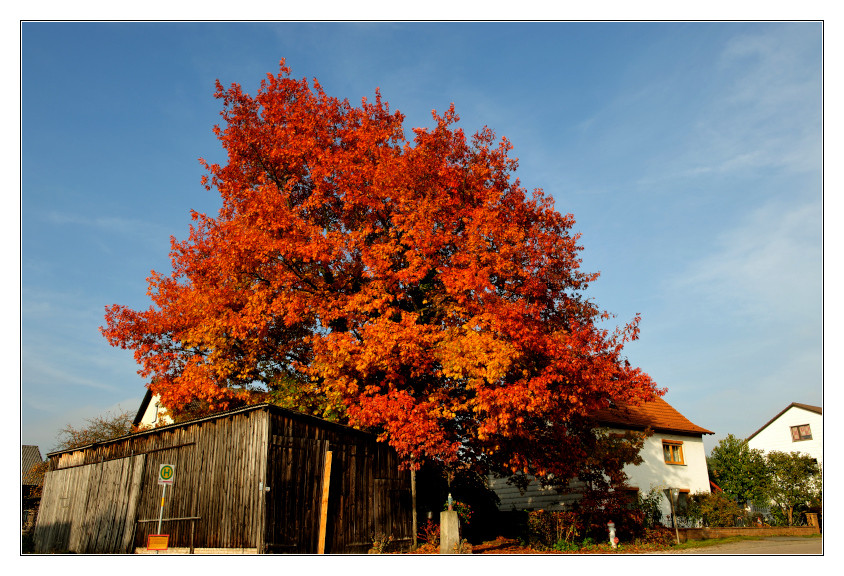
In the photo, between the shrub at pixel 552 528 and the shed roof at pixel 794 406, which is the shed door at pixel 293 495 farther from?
the shed roof at pixel 794 406

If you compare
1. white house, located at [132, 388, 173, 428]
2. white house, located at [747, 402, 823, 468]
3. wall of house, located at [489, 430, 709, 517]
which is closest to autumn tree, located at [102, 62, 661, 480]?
wall of house, located at [489, 430, 709, 517]

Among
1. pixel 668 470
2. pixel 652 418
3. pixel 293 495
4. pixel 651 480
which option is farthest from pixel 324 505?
pixel 652 418

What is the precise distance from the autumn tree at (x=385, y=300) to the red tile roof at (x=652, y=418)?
32.3ft

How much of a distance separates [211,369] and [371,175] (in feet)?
28.5

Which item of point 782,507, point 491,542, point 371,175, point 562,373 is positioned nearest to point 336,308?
point 371,175

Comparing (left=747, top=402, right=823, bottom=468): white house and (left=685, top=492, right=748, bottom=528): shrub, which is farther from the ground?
(left=747, top=402, right=823, bottom=468): white house

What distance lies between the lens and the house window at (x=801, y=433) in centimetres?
3904

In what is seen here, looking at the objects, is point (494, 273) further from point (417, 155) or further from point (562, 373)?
point (417, 155)

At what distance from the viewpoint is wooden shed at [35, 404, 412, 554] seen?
1490 cm

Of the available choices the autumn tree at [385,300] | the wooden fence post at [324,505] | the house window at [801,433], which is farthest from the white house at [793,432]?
the wooden fence post at [324,505]

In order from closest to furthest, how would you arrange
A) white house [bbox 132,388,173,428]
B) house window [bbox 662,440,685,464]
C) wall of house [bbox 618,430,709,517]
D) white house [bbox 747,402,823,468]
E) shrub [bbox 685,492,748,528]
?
1. shrub [bbox 685,492,748,528]
2. wall of house [bbox 618,430,709,517]
3. house window [bbox 662,440,685,464]
4. white house [bbox 747,402,823,468]
5. white house [bbox 132,388,173,428]

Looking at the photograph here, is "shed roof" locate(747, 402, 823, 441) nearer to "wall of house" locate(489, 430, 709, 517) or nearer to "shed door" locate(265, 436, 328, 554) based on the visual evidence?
"wall of house" locate(489, 430, 709, 517)

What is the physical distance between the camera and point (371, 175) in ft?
64.7

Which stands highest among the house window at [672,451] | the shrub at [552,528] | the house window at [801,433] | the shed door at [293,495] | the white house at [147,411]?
the white house at [147,411]
